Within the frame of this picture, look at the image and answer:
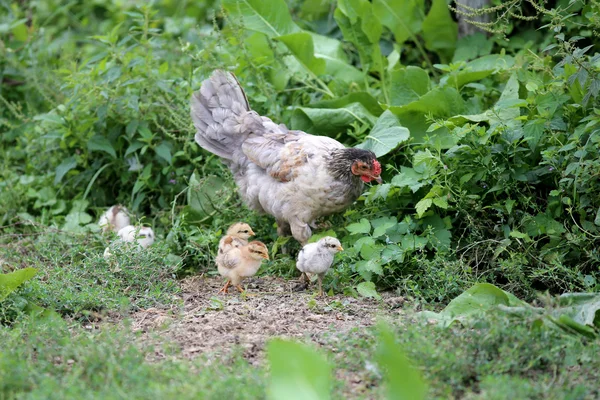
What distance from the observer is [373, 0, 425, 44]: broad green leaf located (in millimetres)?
7258

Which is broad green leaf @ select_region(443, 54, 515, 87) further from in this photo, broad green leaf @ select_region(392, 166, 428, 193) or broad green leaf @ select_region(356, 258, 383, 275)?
broad green leaf @ select_region(356, 258, 383, 275)

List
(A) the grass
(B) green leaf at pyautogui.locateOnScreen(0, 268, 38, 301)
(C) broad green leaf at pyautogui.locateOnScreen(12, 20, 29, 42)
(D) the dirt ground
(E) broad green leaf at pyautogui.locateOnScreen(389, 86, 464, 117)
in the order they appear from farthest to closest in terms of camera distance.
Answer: (C) broad green leaf at pyautogui.locateOnScreen(12, 20, 29, 42) < (E) broad green leaf at pyautogui.locateOnScreen(389, 86, 464, 117) < (B) green leaf at pyautogui.locateOnScreen(0, 268, 38, 301) < (D) the dirt ground < (A) the grass

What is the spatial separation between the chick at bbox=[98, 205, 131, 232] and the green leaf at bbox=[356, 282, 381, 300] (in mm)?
2300

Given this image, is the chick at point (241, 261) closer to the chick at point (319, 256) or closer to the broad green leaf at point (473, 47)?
the chick at point (319, 256)

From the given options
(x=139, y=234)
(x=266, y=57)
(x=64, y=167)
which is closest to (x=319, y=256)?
(x=139, y=234)

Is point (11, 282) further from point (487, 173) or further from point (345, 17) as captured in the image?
point (345, 17)

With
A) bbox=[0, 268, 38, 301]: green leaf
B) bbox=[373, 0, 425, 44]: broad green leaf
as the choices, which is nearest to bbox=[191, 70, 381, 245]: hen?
bbox=[0, 268, 38, 301]: green leaf

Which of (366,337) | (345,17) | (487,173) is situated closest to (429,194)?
(487,173)

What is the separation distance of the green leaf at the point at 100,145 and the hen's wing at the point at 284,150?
4.78 feet

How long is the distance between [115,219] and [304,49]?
219cm

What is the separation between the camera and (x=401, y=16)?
7320 millimetres

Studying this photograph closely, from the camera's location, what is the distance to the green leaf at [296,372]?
9.20 feet

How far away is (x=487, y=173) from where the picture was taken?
5.19 meters

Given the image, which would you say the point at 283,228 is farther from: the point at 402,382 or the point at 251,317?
the point at 402,382
